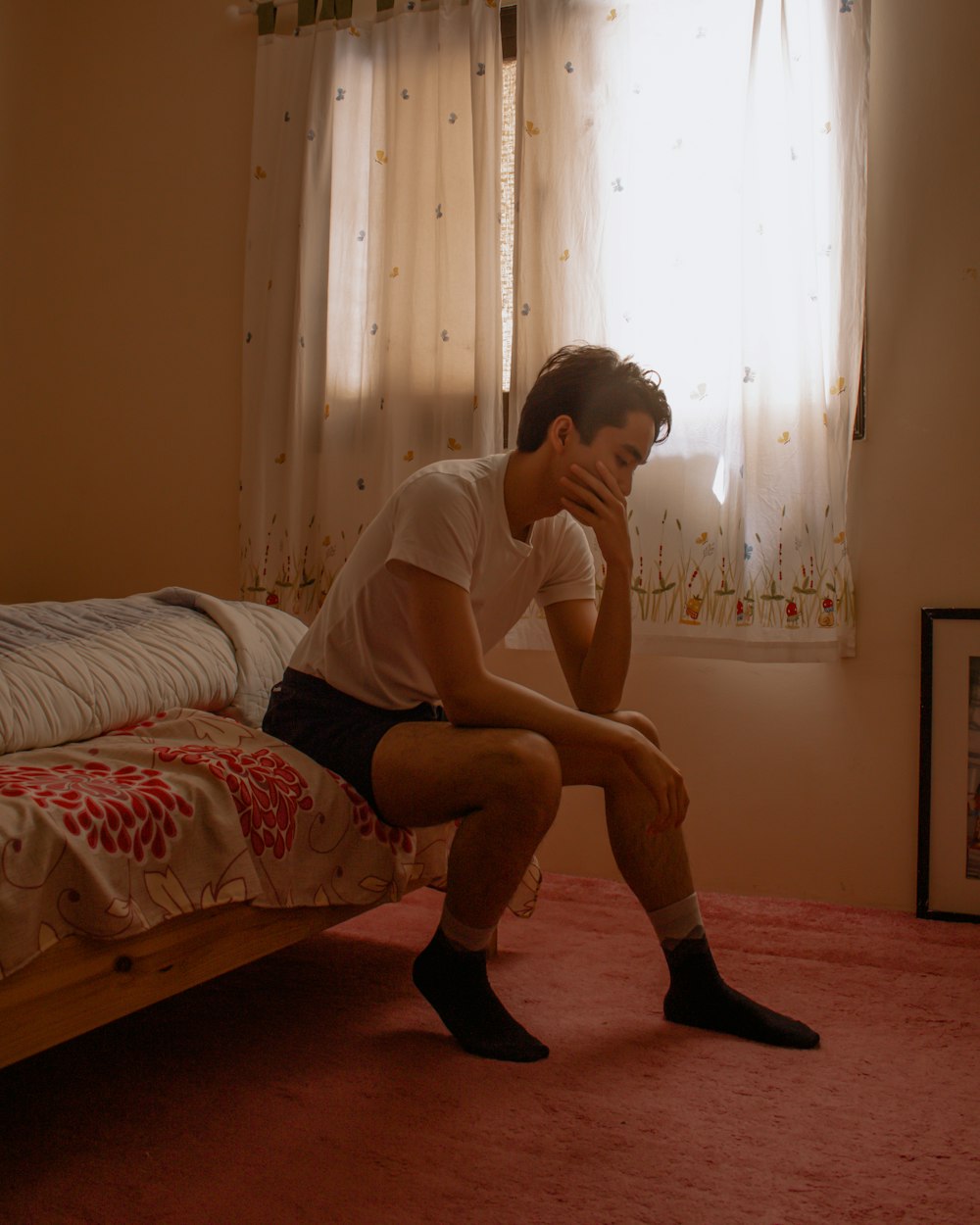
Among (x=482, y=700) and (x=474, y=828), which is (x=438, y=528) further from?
(x=474, y=828)

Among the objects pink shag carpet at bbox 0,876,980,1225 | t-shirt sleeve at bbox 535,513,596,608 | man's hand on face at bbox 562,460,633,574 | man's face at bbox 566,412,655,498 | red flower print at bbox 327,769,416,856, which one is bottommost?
pink shag carpet at bbox 0,876,980,1225

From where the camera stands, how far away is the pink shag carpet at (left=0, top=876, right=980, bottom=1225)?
107cm

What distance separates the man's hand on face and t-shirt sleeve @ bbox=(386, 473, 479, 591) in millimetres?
151

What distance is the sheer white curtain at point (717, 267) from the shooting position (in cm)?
221

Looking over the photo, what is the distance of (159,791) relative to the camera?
128 cm

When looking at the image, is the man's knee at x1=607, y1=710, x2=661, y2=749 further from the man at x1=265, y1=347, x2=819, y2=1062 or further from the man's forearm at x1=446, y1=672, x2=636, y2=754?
the man's forearm at x1=446, y1=672, x2=636, y2=754

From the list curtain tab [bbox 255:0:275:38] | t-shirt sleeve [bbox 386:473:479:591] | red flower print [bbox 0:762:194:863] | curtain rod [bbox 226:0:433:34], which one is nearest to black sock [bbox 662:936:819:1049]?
t-shirt sleeve [bbox 386:473:479:591]

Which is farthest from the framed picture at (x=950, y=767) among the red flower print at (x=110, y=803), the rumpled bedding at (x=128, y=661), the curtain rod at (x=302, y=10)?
the curtain rod at (x=302, y=10)

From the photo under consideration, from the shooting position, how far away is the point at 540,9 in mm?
2426

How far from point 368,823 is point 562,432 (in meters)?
0.61

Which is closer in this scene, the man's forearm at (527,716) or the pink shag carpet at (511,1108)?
the pink shag carpet at (511,1108)

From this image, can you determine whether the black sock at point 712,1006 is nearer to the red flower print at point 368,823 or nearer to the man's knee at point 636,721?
the man's knee at point 636,721

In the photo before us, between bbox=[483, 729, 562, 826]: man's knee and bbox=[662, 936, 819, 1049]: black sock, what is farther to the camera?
bbox=[662, 936, 819, 1049]: black sock

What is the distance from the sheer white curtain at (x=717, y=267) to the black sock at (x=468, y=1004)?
105 cm
